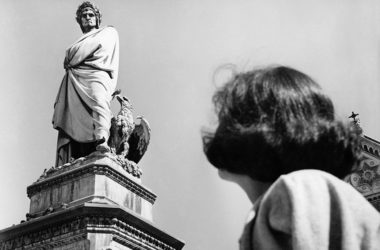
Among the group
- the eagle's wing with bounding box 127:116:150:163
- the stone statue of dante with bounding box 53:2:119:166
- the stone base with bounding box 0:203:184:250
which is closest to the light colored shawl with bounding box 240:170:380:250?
the stone base with bounding box 0:203:184:250

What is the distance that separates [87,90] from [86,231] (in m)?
2.34

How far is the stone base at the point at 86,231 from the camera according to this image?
22.5 feet

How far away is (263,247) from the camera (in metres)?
1.63

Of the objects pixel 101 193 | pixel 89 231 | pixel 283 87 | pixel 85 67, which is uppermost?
pixel 85 67

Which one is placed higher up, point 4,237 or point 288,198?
point 4,237

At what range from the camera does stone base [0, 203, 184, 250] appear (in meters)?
6.84

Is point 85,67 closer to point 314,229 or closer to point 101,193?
point 101,193

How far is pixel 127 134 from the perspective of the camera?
8.34 m

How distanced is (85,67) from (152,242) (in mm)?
2836

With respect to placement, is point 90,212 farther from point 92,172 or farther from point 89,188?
point 92,172

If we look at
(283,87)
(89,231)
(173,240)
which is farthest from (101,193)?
(283,87)

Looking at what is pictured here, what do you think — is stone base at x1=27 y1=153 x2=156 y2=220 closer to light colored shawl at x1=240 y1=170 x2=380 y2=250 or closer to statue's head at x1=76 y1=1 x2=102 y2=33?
statue's head at x1=76 y1=1 x2=102 y2=33

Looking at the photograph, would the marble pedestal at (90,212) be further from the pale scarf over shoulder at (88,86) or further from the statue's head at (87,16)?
the statue's head at (87,16)

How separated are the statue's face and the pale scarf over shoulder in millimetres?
152
